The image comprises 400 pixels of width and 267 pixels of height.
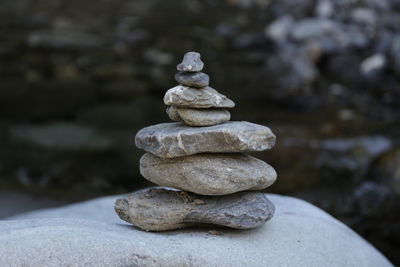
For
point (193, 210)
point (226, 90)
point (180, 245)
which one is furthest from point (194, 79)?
point (226, 90)

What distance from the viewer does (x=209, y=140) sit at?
392cm

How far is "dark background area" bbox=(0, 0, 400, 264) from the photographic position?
8234 mm

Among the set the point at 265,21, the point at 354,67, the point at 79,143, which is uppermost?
the point at 265,21

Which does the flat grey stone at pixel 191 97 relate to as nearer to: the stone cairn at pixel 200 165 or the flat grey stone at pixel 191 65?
the stone cairn at pixel 200 165

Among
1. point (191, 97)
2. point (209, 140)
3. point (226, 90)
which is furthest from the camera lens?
point (226, 90)

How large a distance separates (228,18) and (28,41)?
8.70 m

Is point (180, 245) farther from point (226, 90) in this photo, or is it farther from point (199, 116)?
point (226, 90)

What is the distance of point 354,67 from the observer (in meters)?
13.8

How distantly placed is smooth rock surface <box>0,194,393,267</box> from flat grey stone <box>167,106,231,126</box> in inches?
38.3

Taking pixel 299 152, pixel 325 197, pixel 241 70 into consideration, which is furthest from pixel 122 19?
pixel 325 197

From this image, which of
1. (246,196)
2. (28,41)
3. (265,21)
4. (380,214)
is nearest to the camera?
(246,196)

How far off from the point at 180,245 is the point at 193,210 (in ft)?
1.40

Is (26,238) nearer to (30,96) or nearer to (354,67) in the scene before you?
(30,96)

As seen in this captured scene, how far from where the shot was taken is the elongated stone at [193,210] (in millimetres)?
4035
